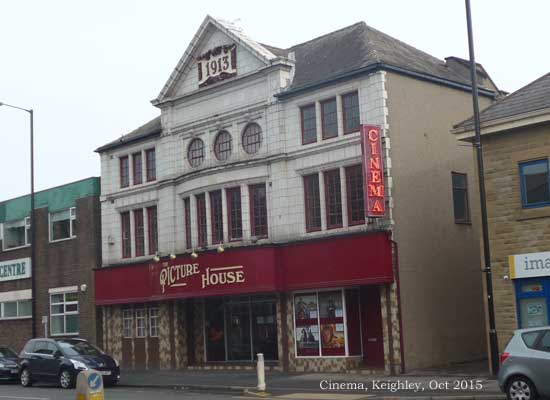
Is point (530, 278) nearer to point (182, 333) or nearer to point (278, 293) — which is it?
point (278, 293)

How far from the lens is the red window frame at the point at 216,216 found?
2931 centimetres

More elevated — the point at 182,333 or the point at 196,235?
the point at 196,235

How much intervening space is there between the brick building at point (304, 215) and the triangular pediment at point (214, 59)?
6cm

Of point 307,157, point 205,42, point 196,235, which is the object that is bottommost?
point 196,235

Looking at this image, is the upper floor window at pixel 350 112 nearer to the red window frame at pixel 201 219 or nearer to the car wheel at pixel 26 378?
the red window frame at pixel 201 219

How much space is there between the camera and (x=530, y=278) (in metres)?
21.6

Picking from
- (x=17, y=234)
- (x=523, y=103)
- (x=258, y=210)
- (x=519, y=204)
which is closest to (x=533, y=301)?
(x=519, y=204)

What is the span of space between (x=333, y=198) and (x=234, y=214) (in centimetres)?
423

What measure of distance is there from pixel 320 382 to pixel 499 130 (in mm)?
8231

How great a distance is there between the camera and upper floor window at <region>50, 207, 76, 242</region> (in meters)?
36.0

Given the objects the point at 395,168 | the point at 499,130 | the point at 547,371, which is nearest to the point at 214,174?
the point at 395,168

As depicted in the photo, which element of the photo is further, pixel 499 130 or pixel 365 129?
pixel 365 129

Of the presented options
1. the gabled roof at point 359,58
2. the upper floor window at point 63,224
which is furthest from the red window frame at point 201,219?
the upper floor window at point 63,224

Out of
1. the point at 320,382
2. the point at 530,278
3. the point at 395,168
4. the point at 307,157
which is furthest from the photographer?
the point at 307,157
